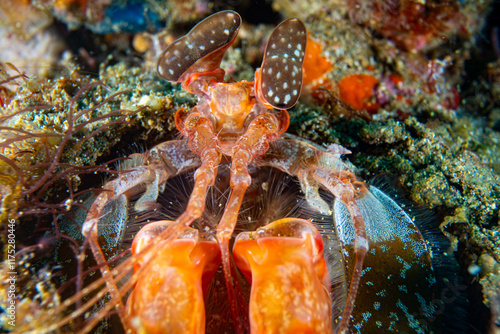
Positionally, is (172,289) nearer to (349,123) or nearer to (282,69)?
(282,69)

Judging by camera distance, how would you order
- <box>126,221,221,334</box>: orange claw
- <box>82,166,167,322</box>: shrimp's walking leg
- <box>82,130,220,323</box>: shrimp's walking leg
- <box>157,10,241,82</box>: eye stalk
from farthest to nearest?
<box>157,10,241,82</box>: eye stalk → <box>82,166,167,322</box>: shrimp's walking leg → <box>82,130,220,323</box>: shrimp's walking leg → <box>126,221,221,334</box>: orange claw

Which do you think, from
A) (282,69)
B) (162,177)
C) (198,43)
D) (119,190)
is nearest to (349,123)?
(282,69)

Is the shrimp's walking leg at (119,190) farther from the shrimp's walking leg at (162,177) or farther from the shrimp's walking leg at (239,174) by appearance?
the shrimp's walking leg at (239,174)

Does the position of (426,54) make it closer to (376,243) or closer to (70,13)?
(376,243)

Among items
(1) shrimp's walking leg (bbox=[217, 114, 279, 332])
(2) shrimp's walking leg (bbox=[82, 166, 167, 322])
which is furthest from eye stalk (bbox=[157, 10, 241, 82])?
(2) shrimp's walking leg (bbox=[82, 166, 167, 322])

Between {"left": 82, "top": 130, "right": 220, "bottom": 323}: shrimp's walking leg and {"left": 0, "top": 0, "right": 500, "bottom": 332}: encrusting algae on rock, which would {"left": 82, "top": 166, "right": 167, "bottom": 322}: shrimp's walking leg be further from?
{"left": 0, "top": 0, "right": 500, "bottom": 332}: encrusting algae on rock

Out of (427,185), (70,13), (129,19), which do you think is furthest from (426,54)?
(70,13)
